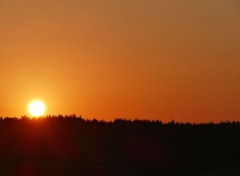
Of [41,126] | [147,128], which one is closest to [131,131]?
[147,128]

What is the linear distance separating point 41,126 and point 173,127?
7.84 m

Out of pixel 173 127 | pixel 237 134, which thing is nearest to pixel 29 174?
pixel 173 127

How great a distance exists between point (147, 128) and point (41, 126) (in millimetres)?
6215

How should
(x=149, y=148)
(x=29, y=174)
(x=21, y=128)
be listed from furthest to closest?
(x=149, y=148), (x=21, y=128), (x=29, y=174)

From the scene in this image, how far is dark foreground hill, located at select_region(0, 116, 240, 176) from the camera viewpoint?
31.6 meters

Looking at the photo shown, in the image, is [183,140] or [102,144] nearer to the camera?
[102,144]

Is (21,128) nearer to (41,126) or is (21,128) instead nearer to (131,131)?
(41,126)

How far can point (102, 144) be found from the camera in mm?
34250

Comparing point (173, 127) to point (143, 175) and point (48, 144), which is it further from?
point (48, 144)

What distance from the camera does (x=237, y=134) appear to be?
37906 mm

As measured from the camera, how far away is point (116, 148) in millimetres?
34812

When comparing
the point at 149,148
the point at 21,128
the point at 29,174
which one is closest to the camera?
the point at 29,174

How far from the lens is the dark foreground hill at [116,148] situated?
31.6 m

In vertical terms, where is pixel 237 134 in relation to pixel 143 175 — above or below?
above
